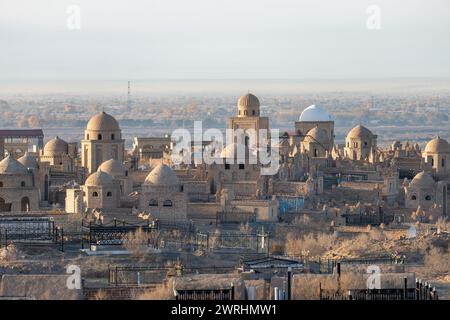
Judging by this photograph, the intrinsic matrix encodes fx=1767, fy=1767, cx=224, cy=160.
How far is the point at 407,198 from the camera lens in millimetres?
55281

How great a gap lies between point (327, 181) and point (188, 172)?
587cm

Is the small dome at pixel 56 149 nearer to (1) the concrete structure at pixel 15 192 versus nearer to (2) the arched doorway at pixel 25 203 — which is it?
(1) the concrete structure at pixel 15 192

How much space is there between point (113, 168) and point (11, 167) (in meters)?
3.36

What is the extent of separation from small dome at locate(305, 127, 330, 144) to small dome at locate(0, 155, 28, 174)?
50.8 ft

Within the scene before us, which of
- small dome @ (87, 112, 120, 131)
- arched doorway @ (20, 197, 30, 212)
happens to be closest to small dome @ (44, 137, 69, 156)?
small dome @ (87, 112, 120, 131)

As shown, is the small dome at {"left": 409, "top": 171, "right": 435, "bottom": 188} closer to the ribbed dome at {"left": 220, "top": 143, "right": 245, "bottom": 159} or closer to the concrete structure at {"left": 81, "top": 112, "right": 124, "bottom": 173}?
the ribbed dome at {"left": 220, "top": 143, "right": 245, "bottom": 159}

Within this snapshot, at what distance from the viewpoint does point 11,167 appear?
52.4 metres

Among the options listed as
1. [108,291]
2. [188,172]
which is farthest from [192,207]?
[108,291]

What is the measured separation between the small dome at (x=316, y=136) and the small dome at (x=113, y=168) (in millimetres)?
12395

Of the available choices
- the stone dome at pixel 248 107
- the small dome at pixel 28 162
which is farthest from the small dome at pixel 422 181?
the small dome at pixel 28 162

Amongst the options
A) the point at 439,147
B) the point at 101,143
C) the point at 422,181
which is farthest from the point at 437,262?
the point at 439,147

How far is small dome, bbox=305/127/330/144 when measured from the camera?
65562 millimetres

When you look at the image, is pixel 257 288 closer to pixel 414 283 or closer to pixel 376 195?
pixel 414 283

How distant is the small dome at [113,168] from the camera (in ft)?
177
